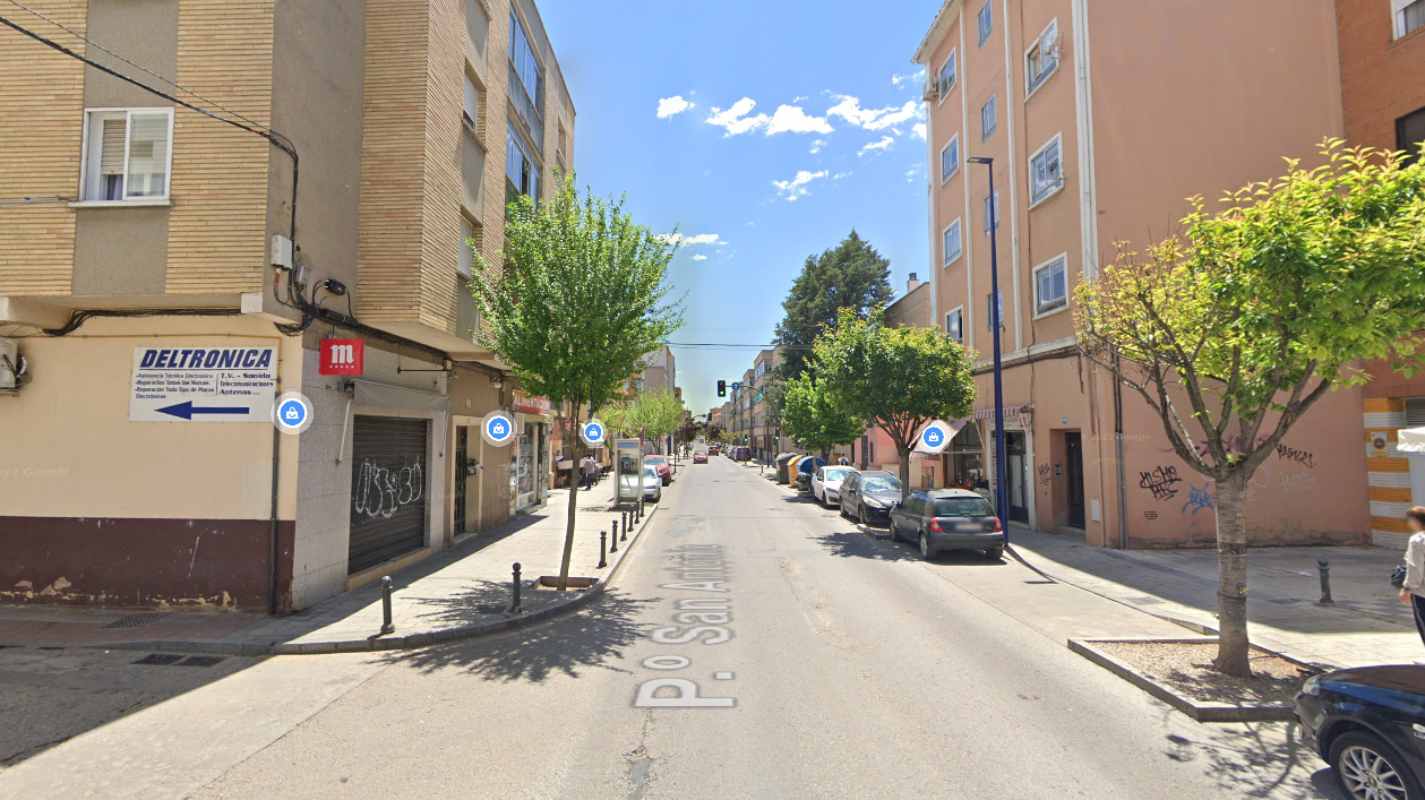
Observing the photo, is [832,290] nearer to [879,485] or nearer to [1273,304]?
[879,485]

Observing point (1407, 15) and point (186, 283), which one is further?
point (1407, 15)

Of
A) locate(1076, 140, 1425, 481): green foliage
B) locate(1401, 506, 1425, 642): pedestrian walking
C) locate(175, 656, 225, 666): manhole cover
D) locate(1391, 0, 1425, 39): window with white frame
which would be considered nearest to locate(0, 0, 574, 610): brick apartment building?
locate(175, 656, 225, 666): manhole cover

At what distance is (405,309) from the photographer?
1096 cm

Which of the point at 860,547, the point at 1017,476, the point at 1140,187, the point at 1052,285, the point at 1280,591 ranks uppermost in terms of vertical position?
the point at 1140,187

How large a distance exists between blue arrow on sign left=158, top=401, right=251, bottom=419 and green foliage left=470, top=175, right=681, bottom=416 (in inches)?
145

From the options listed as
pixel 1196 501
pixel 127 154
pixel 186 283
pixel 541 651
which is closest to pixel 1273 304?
pixel 541 651

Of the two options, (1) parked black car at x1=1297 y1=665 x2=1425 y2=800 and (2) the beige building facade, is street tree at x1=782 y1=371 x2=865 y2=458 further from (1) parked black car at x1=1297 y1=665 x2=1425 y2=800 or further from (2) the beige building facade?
(1) parked black car at x1=1297 y1=665 x2=1425 y2=800

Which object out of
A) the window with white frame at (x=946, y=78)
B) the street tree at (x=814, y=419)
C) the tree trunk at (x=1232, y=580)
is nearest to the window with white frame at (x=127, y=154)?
the tree trunk at (x=1232, y=580)

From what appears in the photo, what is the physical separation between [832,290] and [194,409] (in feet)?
129

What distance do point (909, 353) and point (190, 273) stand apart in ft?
52.9

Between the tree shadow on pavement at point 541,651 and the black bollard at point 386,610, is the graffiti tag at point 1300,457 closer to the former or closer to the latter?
the tree shadow on pavement at point 541,651

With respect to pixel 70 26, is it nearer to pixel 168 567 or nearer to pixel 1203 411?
pixel 168 567

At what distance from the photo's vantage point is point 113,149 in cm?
923

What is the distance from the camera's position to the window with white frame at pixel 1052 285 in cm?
1731
